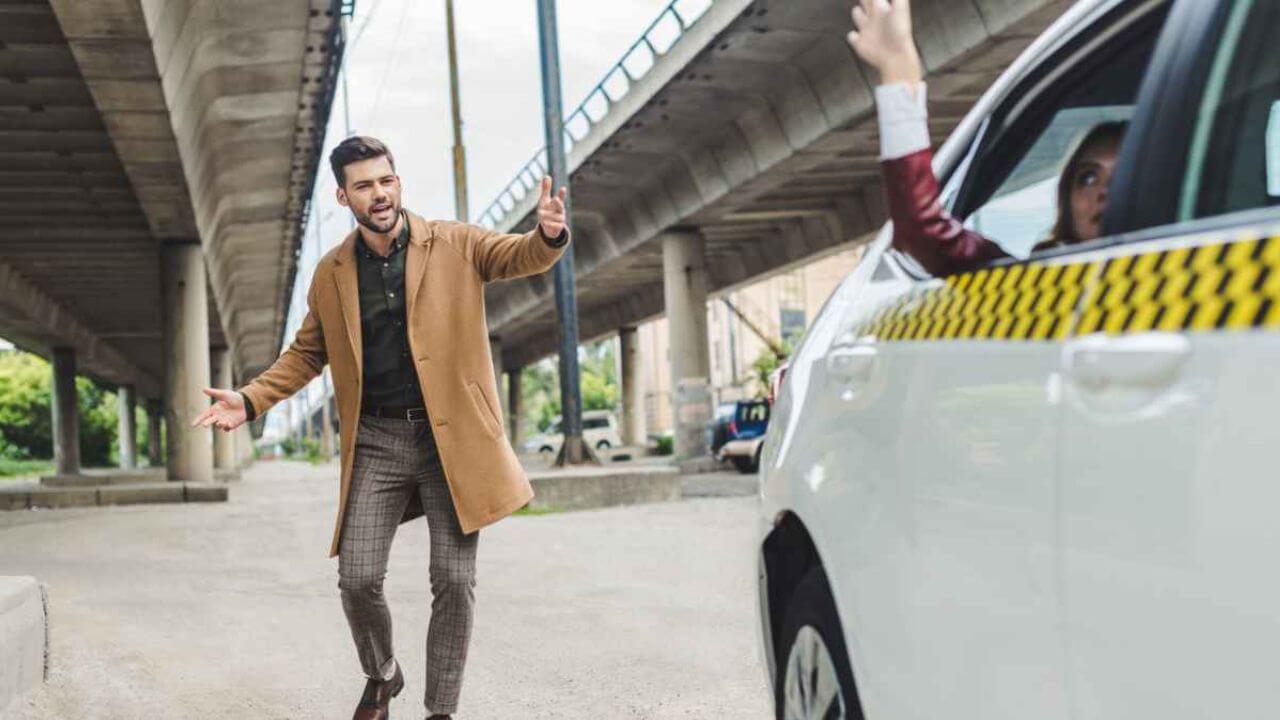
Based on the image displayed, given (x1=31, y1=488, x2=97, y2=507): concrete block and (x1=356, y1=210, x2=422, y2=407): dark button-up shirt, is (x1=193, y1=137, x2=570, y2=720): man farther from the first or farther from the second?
(x1=31, y1=488, x2=97, y2=507): concrete block

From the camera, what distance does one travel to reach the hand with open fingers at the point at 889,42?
3.03 meters

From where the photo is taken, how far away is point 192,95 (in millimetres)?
20875

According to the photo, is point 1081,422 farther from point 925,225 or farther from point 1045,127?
point 1045,127

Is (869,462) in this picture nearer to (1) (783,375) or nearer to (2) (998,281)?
(2) (998,281)

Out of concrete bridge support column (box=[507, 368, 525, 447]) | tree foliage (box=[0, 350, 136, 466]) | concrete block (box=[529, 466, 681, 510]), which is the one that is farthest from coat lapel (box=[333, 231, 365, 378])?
tree foliage (box=[0, 350, 136, 466])

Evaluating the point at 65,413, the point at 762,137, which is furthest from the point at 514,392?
the point at 762,137

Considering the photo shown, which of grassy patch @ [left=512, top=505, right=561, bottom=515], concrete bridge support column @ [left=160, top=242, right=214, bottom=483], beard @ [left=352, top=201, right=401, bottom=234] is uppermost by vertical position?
concrete bridge support column @ [left=160, top=242, right=214, bottom=483]

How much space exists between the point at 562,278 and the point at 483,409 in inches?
691

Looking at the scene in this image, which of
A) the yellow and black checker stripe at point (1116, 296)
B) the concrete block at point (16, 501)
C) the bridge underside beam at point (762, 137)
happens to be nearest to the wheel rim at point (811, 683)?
the yellow and black checker stripe at point (1116, 296)

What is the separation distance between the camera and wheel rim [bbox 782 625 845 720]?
3350 millimetres

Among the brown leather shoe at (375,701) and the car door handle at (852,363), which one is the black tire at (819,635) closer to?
the car door handle at (852,363)

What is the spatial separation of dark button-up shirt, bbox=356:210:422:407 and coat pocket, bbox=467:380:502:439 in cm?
18

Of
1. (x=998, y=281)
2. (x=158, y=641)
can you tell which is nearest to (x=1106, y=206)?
(x=998, y=281)

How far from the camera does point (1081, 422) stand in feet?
7.22
